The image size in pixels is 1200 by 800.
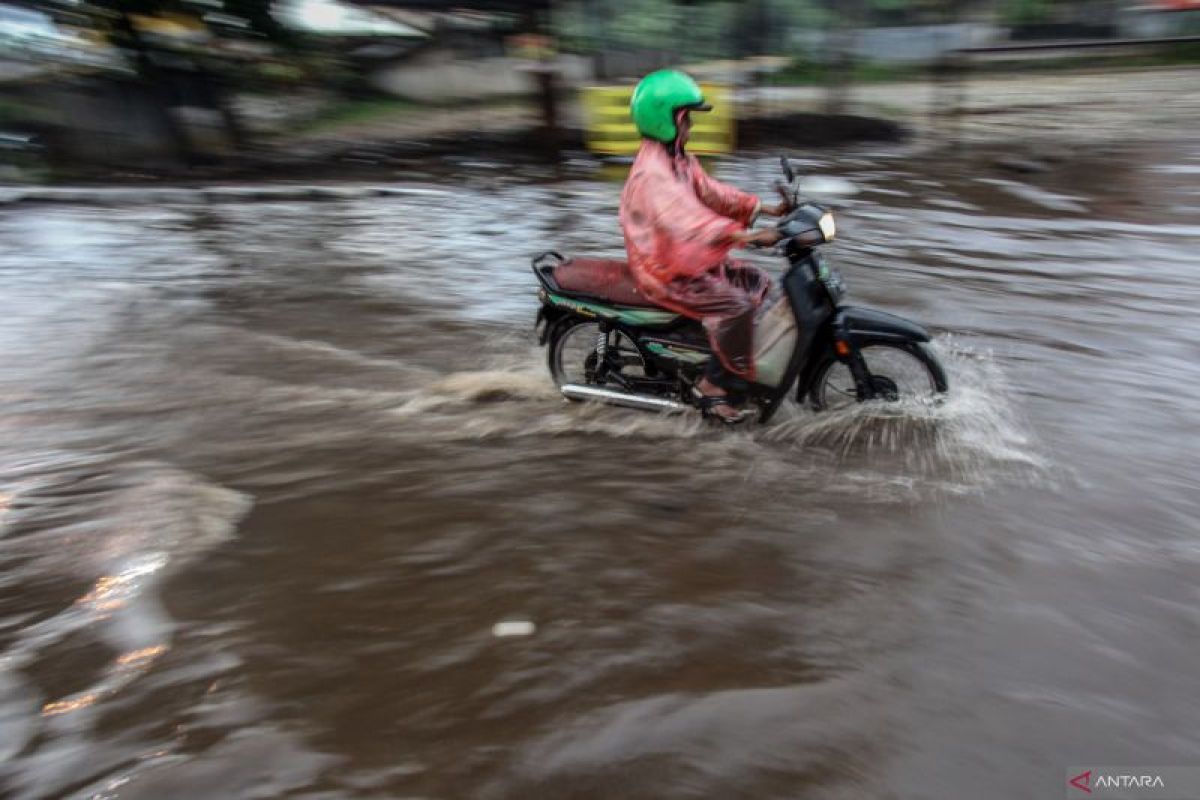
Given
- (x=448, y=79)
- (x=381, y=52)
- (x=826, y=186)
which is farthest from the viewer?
(x=448, y=79)

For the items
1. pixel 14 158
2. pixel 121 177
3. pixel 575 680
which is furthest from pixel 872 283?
pixel 14 158

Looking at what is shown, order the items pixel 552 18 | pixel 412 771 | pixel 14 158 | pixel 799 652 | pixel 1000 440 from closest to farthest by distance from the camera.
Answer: pixel 412 771, pixel 799 652, pixel 1000 440, pixel 14 158, pixel 552 18

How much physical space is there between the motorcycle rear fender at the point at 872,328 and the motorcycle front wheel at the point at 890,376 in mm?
41

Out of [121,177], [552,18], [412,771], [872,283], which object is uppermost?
[552,18]

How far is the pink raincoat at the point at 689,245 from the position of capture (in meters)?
4.01

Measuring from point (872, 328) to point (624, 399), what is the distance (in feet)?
4.27

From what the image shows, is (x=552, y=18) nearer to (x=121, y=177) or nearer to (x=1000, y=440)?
(x=121, y=177)

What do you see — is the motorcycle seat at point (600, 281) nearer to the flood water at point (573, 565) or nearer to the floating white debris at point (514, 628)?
the flood water at point (573, 565)

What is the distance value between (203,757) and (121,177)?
11959mm

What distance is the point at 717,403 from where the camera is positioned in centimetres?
432

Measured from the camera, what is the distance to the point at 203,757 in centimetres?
249

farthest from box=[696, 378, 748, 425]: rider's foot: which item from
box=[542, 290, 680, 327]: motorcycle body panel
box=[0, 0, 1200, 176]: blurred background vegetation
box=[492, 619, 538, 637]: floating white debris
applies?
box=[0, 0, 1200, 176]: blurred background vegetation

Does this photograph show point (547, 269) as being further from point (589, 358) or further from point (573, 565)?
point (573, 565)

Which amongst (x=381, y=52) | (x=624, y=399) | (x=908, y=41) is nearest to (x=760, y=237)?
(x=624, y=399)
